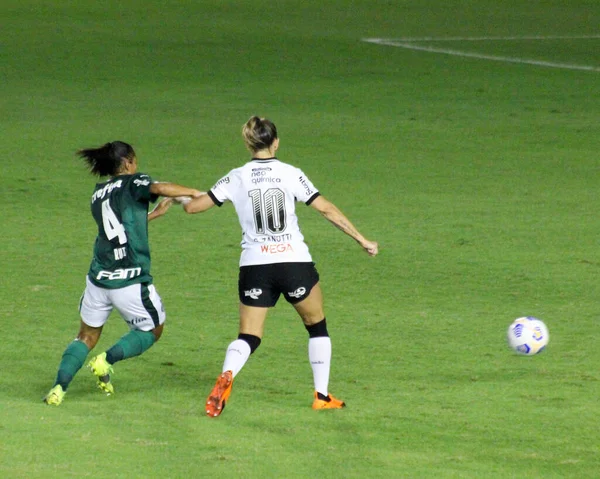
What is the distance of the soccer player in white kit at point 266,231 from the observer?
765cm

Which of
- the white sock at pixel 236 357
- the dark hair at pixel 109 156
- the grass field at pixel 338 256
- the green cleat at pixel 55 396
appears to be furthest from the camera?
the dark hair at pixel 109 156

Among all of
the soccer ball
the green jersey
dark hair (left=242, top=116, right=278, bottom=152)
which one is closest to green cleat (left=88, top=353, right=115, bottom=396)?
the green jersey

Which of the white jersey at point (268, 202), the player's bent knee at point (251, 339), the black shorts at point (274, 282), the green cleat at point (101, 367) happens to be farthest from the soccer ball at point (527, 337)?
the green cleat at point (101, 367)

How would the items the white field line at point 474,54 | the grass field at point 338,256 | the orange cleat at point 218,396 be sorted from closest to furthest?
the grass field at point 338,256, the orange cleat at point 218,396, the white field line at point 474,54

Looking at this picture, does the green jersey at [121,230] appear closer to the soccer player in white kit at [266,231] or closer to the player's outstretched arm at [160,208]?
the player's outstretched arm at [160,208]

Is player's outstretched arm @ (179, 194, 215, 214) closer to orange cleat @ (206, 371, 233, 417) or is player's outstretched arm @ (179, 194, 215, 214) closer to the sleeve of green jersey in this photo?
the sleeve of green jersey

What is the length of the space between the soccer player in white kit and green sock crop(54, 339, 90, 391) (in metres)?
0.87

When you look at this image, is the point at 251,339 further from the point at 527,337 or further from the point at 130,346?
the point at 527,337

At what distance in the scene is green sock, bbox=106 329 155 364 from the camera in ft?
26.1

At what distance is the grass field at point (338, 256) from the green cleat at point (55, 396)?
7cm

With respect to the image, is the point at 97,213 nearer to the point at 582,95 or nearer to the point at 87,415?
the point at 87,415

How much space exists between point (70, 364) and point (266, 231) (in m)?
1.43

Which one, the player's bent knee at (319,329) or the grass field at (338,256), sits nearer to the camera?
the grass field at (338,256)

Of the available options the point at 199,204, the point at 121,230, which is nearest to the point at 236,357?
the point at 199,204
